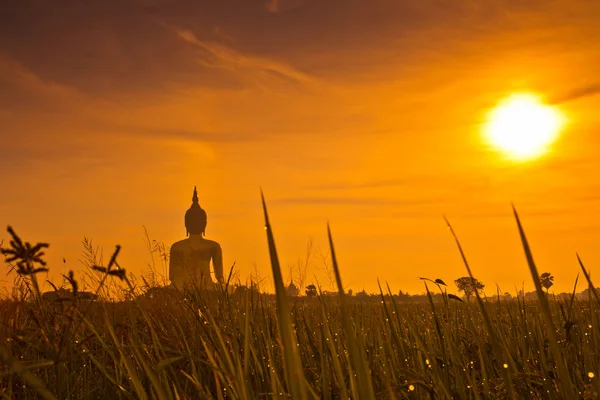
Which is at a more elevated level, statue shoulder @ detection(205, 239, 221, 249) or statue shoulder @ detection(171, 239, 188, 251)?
statue shoulder @ detection(171, 239, 188, 251)

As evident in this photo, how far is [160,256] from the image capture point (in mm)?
6770

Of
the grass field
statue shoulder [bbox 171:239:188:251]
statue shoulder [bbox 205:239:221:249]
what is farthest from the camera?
statue shoulder [bbox 171:239:188:251]

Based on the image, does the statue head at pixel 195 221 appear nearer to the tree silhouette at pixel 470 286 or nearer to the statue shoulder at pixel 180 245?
the statue shoulder at pixel 180 245

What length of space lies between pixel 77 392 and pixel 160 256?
12.5ft

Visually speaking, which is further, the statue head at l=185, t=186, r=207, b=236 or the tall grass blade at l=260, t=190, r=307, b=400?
the statue head at l=185, t=186, r=207, b=236

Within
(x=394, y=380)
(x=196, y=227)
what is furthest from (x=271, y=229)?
(x=196, y=227)

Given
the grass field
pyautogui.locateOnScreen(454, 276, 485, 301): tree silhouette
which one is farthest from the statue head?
pyautogui.locateOnScreen(454, 276, 485, 301): tree silhouette

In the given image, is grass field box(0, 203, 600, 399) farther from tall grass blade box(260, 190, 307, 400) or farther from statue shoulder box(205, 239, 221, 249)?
statue shoulder box(205, 239, 221, 249)

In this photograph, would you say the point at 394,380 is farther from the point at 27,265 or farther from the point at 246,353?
the point at 27,265

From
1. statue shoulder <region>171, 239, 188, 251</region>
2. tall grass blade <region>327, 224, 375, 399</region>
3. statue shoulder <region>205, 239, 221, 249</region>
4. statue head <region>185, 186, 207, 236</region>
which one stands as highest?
statue head <region>185, 186, 207, 236</region>

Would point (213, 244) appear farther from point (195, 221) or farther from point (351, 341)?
point (351, 341)

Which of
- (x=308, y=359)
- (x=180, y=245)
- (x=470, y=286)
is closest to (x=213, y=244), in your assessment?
(x=180, y=245)

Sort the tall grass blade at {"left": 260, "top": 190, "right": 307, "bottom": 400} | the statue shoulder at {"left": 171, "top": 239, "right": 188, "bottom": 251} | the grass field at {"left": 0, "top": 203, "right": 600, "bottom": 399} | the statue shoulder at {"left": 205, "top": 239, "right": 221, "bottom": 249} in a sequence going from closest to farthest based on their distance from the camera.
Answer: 1. the tall grass blade at {"left": 260, "top": 190, "right": 307, "bottom": 400}
2. the grass field at {"left": 0, "top": 203, "right": 600, "bottom": 399}
3. the statue shoulder at {"left": 205, "top": 239, "right": 221, "bottom": 249}
4. the statue shoulder at {"left": 171, "top": 239, "right": 188, "bottom": 251}

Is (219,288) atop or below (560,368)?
atop
